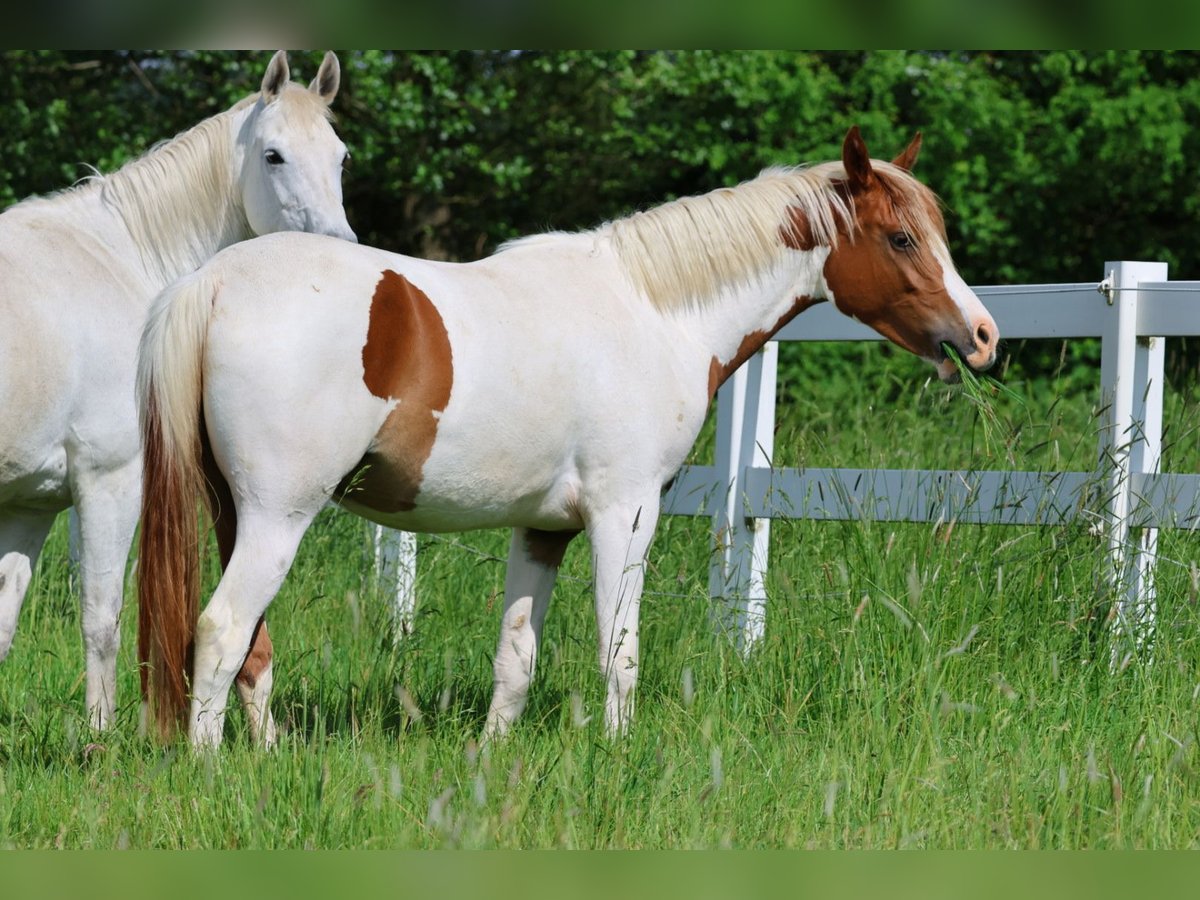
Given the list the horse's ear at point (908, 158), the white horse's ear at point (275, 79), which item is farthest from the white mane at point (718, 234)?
the white horse's ear at point (275, 79)

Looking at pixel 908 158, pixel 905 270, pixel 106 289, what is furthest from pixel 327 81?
pixel 905 270

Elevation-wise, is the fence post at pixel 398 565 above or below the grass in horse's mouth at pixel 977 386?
below

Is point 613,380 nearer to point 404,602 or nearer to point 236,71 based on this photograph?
point 404,602

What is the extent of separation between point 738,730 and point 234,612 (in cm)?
131

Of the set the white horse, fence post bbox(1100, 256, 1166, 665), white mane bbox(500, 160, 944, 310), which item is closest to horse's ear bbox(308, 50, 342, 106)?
the white horse

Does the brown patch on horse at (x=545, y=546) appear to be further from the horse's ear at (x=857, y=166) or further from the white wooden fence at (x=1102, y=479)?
the horse's ear at (x=857, y=166)

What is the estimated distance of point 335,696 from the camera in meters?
4.24

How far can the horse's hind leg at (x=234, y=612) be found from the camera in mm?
3117

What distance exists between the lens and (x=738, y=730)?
3137mm

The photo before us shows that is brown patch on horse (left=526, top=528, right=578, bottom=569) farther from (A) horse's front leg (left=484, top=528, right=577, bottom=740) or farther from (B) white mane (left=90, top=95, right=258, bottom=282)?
(B) white mane (left=90, top=95, right=258, bottom=282)

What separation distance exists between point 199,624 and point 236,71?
1230 cm

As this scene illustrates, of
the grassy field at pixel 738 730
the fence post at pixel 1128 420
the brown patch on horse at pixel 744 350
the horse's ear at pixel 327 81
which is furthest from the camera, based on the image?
the horse's ear at pixel 327 81

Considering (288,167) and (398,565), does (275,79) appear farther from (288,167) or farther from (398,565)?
(398,565)

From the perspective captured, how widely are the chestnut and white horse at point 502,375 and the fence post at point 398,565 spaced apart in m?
1.53
